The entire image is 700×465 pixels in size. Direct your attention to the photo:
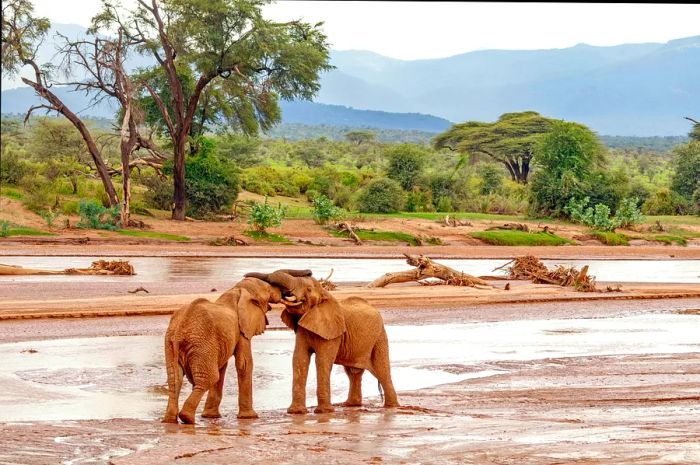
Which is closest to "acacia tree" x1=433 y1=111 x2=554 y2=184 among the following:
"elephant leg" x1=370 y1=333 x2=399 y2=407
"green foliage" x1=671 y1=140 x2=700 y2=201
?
"green foliage" x1=671 y1=140 x2=700 y2=201

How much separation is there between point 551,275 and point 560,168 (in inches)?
962

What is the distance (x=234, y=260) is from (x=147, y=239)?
535 centimetres

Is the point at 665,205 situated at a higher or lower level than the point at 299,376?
higher

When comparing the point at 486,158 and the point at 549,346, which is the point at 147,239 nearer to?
the point at 549,346

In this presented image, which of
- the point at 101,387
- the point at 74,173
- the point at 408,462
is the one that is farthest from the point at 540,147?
the point at 408,462

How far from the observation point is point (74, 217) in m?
42.1

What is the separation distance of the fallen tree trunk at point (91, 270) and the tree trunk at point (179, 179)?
49.1 ft

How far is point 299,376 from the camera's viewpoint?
11.1 metres

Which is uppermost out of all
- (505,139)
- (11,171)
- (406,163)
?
(505,139)

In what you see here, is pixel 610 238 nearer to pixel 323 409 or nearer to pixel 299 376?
pixel 323 409

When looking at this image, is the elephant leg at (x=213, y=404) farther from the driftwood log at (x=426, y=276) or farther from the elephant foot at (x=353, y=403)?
the driftwood log at (x=426, y=276)

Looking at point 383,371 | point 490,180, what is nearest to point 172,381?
point 383,371

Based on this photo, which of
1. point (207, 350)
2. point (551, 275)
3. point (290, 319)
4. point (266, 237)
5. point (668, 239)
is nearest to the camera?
point (207, 350)

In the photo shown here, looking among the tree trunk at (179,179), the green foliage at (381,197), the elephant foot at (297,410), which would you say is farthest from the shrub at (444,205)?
the elephant foot at (297,410)
